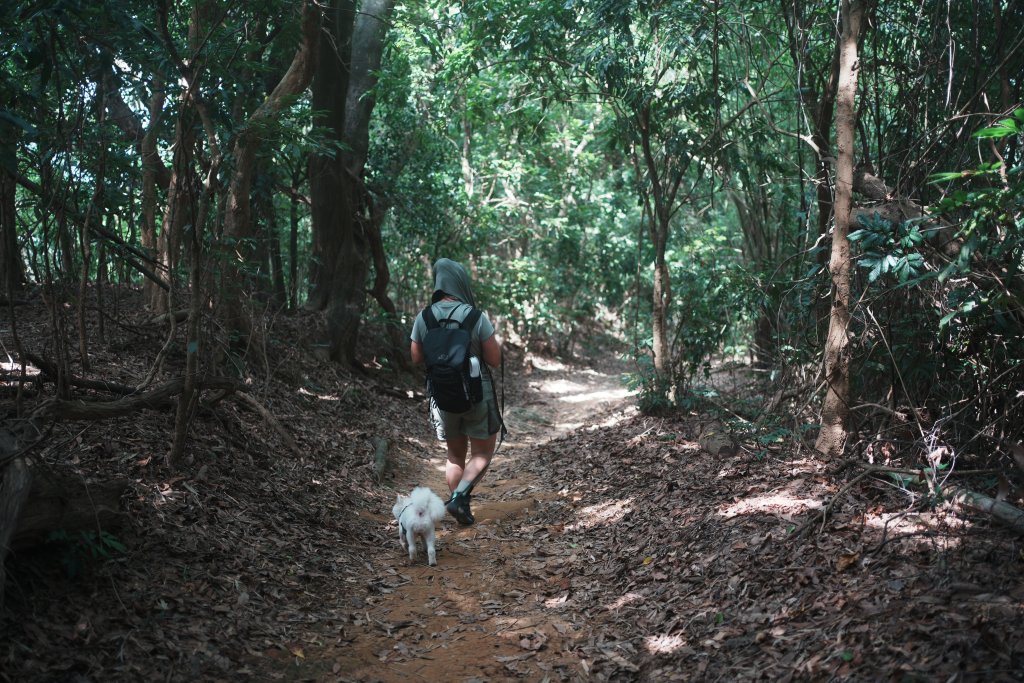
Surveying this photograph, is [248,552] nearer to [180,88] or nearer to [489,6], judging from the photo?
[180,88]

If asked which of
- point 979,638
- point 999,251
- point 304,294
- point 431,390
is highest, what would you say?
point 304,294

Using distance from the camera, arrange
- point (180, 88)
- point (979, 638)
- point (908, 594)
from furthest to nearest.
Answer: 1. point (180, 88)
2. point (908, 594)
3. point (979, 638)

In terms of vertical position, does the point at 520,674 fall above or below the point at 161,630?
below

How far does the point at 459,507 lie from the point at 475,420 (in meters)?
0.75

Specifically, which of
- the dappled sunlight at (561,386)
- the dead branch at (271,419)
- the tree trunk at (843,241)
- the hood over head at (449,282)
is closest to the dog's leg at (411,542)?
the hood over head at (449,282)

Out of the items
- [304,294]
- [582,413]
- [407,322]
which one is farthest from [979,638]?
[304,294]

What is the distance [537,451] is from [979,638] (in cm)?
715

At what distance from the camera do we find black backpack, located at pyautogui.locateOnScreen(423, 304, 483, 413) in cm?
547

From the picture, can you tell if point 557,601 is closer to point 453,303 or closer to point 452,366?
point 452,366

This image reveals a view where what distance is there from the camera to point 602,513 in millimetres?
6387

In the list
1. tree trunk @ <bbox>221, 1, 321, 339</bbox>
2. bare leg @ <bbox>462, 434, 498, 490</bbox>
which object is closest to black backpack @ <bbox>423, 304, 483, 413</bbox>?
bare leg @ <bbox>462, 434, 498, 490</bbox>

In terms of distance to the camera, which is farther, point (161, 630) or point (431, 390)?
point (431, 390)

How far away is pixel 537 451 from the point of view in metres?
9.95

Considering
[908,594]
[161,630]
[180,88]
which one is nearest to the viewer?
[908,594]
